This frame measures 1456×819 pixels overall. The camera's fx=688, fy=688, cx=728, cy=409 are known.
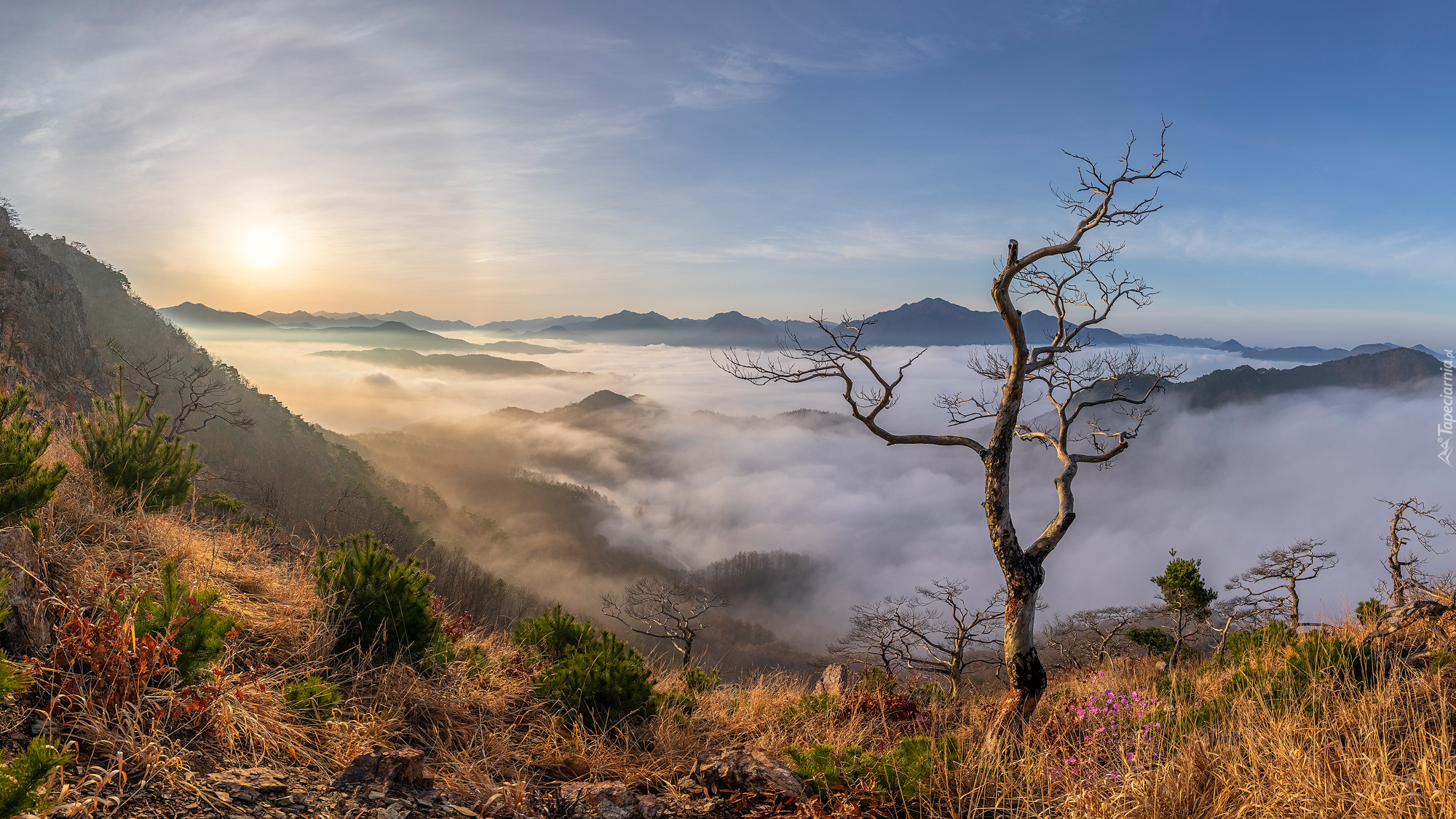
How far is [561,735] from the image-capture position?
17.1 ft

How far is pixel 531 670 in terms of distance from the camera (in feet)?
20.9

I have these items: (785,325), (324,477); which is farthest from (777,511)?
(785,325)

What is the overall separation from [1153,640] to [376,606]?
25.5 m

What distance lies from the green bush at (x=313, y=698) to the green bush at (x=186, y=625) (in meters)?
0.50

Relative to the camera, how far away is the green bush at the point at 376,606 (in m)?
5.51

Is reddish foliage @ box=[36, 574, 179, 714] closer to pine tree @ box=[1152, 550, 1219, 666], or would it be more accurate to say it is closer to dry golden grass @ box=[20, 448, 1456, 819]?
dry golden grass @ box=[20, 448, 1456, 819]

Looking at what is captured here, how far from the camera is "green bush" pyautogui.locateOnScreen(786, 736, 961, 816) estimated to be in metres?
4.34

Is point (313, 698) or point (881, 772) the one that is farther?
point (881, 772)

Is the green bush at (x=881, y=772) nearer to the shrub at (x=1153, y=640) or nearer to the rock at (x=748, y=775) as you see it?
the rock at (x=748, y=775)

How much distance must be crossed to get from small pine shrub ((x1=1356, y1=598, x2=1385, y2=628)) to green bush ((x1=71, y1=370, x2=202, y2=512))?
14.8 m

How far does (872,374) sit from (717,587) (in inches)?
4290

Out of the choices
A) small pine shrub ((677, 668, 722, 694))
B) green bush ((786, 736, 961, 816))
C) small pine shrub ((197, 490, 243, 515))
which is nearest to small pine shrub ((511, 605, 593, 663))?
small pine shrub ((677, 668, 722, 694))

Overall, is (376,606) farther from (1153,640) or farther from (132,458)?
(1153,640)

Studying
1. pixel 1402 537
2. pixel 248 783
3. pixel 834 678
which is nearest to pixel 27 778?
pixel 248 783
